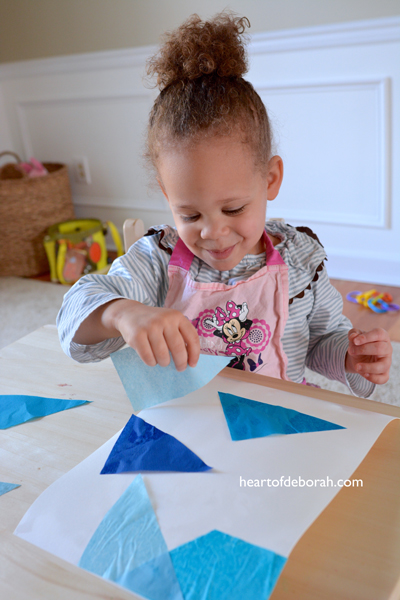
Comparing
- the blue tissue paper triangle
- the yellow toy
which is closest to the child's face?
the blue tissue paper triangle

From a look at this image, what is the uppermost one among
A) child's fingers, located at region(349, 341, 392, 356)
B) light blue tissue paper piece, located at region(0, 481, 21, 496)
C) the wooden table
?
light blue tissue paper piece, located at region(0, 481, 21, 496)

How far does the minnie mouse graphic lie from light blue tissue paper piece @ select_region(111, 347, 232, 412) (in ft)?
0.63

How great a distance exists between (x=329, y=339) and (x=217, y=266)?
0.21 meters

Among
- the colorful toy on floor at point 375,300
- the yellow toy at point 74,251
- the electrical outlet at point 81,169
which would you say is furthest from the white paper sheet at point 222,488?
the electrical outlet at point 81,169

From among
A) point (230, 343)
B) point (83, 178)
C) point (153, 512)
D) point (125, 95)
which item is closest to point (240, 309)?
point (230, 343)

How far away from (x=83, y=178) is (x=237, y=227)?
6.73ft

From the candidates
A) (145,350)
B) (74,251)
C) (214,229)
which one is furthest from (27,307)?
(145,350)

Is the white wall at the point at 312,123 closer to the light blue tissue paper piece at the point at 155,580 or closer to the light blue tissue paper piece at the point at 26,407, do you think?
the light blue tissue paper piece at the point at 26,407

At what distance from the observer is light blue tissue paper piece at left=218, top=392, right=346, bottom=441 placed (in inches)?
17.9

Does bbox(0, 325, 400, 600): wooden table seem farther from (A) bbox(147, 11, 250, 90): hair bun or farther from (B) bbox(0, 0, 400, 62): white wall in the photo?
(B) bbox(0, 0, 400, 62): white wall

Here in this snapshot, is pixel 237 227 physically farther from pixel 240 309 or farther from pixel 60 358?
pixel 60 358

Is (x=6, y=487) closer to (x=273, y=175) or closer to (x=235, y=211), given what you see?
(x=235, y=211)

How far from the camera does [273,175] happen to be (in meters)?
0.73

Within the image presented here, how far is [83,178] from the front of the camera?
2.53 m
